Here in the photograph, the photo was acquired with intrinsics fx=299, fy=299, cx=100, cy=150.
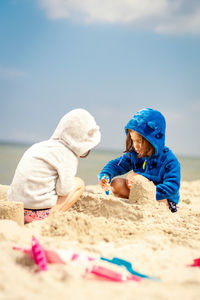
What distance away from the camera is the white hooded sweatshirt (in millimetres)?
2271

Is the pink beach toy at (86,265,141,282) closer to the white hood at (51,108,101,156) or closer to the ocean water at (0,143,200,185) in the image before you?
the white hood at (51,108,101,156)

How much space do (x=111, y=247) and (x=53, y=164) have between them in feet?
2.55

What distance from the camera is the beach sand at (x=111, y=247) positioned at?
1240 mm

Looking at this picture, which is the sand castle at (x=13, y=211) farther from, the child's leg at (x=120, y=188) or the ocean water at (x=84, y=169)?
the ocean water at (x=84, y=169)

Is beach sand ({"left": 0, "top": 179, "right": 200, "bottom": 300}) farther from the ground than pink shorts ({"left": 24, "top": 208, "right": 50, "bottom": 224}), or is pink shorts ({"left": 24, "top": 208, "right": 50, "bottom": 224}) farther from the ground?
pink shorts ({"left": 24, "top": 208, "right": 50, "bottom": 224})

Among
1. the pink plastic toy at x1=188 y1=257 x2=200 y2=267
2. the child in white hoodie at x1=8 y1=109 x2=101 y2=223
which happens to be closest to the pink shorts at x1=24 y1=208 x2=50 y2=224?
the child in white hoodie at x1=8 y1=109 x2=101 y2=223

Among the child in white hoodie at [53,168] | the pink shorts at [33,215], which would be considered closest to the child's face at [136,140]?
the child in white hoodie at [53,168]

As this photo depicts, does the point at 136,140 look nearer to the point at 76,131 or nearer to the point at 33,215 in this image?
the point at 76,131

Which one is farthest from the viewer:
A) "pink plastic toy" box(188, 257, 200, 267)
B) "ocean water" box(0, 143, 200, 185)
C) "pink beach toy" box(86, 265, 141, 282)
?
"ocean water" box(0, 143, 200, 185)

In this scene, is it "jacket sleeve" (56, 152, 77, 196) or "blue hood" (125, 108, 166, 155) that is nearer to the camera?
"jacket sleeve" (56, 152, 77, 196)

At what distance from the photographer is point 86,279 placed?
1.35 metres

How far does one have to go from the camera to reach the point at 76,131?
2453mm

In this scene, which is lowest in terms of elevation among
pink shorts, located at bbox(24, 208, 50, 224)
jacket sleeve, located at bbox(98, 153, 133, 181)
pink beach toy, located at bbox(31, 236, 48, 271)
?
pink beach toy, located at bbox(31, 236, 48, 271)

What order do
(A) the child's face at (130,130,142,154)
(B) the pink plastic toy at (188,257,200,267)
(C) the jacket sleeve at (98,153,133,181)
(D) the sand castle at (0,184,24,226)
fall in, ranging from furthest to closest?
(C) the jacket sleeve at (98,153,133,181) < (A) the child's face at (130,130,142,154) < (D) the sand castle at (0,184,24,226) < (B) the pink plastic toy at (188,257,200,267)
